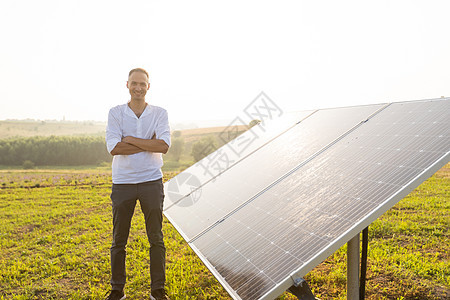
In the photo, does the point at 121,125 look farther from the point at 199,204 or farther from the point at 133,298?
the point at 133,298

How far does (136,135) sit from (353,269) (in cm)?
316

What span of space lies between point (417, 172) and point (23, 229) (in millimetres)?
9532

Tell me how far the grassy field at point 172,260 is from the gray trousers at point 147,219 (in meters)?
0.51

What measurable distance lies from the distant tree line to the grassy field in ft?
150

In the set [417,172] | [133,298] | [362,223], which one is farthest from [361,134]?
[133,298]

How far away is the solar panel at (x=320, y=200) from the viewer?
268 centimetres

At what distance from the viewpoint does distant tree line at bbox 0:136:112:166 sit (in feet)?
169

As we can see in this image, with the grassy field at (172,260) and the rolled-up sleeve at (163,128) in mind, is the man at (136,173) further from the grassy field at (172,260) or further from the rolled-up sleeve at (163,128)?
the grassy field at (172,260)

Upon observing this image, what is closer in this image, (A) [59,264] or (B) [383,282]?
(B) [383,282]

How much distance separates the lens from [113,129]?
171 inches

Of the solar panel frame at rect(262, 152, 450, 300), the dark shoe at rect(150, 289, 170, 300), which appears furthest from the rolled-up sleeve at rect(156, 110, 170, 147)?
the solar panel frame at rect(262, 152, 450, 300)

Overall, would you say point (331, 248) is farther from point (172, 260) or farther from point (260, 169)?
point (172, 260)

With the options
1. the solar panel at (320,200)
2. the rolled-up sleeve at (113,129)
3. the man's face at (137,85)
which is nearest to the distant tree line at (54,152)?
the rolled-up sleeve at (113,129)

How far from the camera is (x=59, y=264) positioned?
5969 mm
